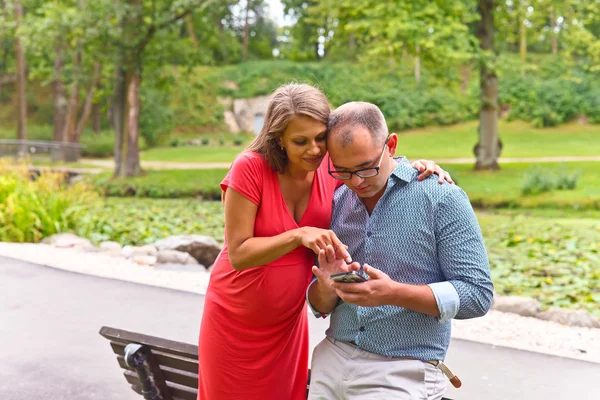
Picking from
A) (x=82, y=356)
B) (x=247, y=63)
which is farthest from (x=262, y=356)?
(x=247, y=63)

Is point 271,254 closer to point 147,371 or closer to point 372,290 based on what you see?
point 372,290

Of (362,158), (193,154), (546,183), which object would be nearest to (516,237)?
(546,183)

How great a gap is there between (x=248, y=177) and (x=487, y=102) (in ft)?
67.9

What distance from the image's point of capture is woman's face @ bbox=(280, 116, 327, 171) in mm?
2754

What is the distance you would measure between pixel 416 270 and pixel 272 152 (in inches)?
27.0

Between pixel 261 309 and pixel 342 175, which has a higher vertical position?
pixel 342 175

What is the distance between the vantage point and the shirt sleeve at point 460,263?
2598mm

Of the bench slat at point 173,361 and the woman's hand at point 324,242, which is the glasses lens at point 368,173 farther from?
the bench slat at point 173,361

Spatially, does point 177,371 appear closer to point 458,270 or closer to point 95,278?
point 458,270

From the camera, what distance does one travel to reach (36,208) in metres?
12.2

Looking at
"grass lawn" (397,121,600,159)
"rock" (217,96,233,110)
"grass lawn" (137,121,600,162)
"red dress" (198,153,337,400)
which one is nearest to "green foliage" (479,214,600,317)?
"red dress" (198,153,337,400)

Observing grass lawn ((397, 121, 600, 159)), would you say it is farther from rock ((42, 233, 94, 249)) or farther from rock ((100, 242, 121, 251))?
rock ((42, 233, 94, 249))

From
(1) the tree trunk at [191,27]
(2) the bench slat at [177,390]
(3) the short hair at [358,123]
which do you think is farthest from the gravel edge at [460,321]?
(1) the tree trunk at [191,27]

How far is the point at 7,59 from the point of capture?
43125 millimetres
